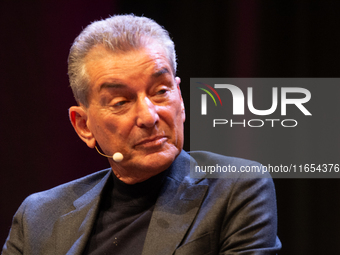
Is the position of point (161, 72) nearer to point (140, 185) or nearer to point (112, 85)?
point (112, 85)

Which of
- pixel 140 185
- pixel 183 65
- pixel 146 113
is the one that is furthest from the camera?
pixel 183 65

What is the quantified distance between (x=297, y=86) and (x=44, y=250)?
5.25 ft

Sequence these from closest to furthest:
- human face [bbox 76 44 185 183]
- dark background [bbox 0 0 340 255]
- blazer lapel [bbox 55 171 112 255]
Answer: human face [bbox 76 44 185 183] < blazer lapel [bbox 55 171 112 255] < dark background [bbox 0 0 340 255]

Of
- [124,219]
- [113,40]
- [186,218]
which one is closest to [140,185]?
[124,219]

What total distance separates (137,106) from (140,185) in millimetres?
386

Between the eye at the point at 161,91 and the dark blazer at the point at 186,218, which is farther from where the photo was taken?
the eye at the point at 161,91

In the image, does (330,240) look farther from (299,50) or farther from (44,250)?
(44,250)

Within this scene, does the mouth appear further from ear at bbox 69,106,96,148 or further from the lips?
ear at bbox 69,106,96,148

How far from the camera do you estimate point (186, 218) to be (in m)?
1.53

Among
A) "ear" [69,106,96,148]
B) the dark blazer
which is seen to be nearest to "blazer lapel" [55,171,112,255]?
the dark blazer

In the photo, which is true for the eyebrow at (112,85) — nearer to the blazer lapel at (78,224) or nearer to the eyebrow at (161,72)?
the eyebrow at (161,72)

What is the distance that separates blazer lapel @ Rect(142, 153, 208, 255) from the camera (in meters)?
1.49

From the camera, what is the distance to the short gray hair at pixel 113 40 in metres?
1.62

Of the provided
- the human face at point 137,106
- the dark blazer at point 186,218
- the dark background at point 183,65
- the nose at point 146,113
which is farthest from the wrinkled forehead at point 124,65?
the dark background at point 183,65
